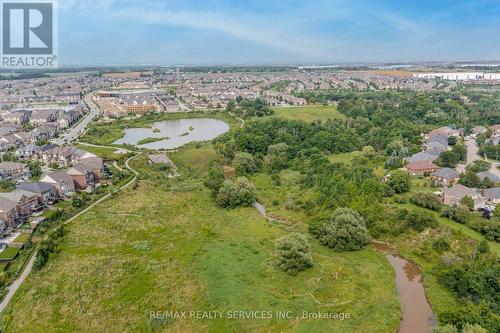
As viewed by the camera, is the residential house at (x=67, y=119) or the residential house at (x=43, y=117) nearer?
the residential house at (x=67, y=119)

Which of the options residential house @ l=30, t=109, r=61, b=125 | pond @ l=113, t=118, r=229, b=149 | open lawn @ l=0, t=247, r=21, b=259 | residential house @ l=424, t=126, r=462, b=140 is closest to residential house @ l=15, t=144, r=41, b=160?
pond @ l=113, t=118, r=229, b=149

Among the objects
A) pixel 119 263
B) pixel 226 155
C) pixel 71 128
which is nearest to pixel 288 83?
pixel 71 128

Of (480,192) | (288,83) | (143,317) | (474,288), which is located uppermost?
(288,83)

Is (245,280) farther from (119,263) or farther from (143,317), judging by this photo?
(119,263)

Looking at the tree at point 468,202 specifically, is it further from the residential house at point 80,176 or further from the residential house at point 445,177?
the residential house at point 80,176

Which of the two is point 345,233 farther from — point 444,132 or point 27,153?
point 27,153

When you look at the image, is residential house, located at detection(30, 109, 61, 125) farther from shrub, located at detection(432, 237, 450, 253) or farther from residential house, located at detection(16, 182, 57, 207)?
shrub, located at detection(432, 237, 450, 253)

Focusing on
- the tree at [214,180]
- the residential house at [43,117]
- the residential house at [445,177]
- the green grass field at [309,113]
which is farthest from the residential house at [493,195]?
the residential house at [43,117]
